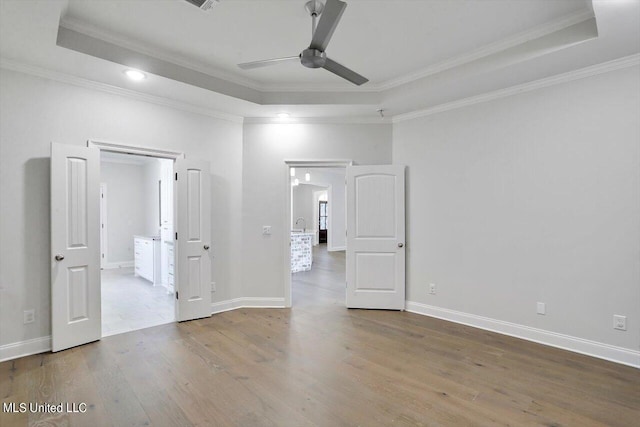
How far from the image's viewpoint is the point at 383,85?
13.6 ft

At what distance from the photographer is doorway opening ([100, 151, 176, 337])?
4434 mm

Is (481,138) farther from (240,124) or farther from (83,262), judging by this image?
(83,262)

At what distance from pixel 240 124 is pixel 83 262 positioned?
2564 mm

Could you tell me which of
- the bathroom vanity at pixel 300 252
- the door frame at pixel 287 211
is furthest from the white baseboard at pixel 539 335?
the bathroom vanity at pixel 300 252

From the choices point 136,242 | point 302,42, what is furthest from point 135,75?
point 136,242

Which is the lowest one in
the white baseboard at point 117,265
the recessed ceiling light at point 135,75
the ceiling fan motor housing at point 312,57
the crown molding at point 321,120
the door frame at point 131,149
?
the white baseboard at point 117,265

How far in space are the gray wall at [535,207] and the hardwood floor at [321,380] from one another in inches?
19.3

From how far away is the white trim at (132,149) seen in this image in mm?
3498

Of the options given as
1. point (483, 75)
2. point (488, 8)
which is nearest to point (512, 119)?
point (483, 75)

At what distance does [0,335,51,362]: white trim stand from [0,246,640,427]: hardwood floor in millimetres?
89

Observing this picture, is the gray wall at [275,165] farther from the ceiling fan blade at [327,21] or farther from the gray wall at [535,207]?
the ceiling fan blade at [327,21]

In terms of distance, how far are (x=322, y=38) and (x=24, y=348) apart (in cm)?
381

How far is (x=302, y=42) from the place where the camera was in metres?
3.20

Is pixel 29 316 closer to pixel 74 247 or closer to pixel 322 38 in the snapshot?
pixel 74 247
